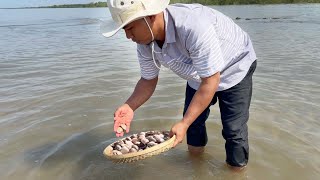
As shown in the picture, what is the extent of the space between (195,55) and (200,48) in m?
0.08

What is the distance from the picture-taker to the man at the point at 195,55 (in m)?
2.44

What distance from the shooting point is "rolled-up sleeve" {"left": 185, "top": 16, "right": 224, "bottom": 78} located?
2496mm

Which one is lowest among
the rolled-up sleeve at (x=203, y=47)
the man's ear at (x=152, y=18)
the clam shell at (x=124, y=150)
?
the clam shell at (x=124, y=150)

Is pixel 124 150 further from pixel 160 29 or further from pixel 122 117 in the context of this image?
pixel 160 29

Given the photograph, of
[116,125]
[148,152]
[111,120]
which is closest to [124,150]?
[116,125]

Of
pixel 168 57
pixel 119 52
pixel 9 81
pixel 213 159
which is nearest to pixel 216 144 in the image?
pixel 213 159

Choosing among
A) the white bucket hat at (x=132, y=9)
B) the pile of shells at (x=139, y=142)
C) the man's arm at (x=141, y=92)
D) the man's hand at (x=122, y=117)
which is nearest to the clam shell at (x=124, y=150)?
the pile of shells at (x=139, y=142)

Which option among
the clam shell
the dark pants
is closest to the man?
the dark pants

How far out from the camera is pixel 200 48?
8.23 ft

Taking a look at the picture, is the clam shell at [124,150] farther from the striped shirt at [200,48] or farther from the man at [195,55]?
the striped shirt at [200,48]

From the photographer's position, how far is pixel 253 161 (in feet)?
12.6

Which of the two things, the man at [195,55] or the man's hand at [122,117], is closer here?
the man at [195,55]

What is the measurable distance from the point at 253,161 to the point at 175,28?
6.34 ft

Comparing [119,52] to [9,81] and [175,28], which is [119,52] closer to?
[9,81]
